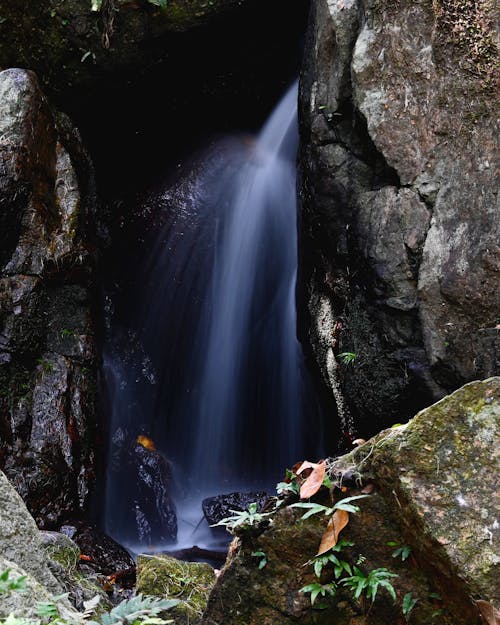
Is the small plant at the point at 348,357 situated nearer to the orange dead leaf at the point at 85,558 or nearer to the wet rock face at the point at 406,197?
the wet rock face at the point at 406,197

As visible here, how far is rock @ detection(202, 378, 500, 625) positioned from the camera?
89.0 inches

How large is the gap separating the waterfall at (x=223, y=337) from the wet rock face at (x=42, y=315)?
31.9 inches

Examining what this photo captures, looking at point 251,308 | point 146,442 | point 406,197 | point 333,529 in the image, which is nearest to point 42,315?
point 146,442

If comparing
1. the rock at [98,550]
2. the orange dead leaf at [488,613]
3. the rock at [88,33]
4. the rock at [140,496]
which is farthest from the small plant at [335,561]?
the rock at [88,33]

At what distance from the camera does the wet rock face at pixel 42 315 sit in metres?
5.57

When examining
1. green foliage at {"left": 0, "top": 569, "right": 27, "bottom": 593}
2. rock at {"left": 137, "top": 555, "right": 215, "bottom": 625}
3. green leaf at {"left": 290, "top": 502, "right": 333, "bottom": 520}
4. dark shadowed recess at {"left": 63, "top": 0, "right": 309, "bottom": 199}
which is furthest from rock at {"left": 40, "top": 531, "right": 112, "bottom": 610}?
dark shadowed recess at {"left": 63, "top": 0, "right": 309, "bottom": 199}

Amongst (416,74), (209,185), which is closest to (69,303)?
(209,185)

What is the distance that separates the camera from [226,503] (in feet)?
20.1

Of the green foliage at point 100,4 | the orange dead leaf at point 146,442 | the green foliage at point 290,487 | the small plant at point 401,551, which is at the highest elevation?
the green foliage at point 100,4

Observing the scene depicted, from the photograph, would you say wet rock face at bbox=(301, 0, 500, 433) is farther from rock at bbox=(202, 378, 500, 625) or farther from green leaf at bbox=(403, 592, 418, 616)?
green leaf at bbox=(403, 592, 418, 616)

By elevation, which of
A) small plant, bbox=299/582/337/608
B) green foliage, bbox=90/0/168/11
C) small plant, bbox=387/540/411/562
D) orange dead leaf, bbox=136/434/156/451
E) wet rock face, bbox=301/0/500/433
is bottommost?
small plant, bbox=299/582/337/608

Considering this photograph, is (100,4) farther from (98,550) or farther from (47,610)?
(47,610)

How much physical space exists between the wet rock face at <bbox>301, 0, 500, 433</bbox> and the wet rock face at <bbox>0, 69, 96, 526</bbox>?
2.80 m

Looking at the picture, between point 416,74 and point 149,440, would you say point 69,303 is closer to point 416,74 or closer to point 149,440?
point 149,440
